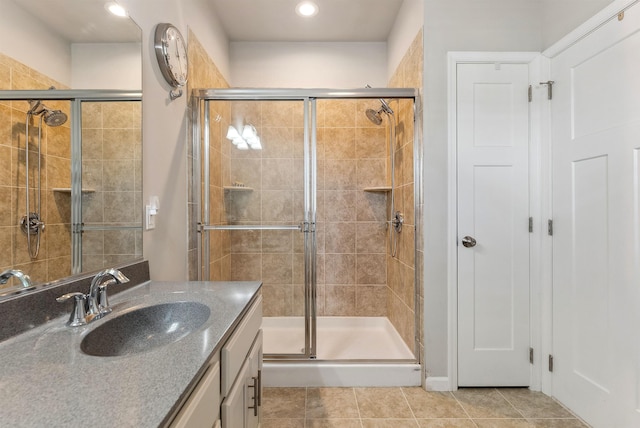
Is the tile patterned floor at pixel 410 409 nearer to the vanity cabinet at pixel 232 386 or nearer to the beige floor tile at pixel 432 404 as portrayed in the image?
the beige floor tile at pixel 432 404

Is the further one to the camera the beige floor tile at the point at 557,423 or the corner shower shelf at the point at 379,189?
the corner shower shelf at the point at 379,189

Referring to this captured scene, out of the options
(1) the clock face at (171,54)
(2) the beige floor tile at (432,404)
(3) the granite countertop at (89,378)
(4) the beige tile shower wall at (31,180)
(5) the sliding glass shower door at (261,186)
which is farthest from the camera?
(5) the sliding glass shower door at (261,186)

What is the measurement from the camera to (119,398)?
0.56 m

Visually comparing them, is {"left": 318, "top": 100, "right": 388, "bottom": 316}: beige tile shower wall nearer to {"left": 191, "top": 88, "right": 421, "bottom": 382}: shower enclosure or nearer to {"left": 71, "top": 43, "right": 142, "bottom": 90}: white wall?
{"left": 191, "top": 88, "right": 421, "bottom": 382}: shower enclosure

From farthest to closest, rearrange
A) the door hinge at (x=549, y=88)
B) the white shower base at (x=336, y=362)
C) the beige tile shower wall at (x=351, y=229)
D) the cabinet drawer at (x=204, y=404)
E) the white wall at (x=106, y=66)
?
the beige tile shower wall at (x=351, y=229) < the white shower base at (x=336, y=362) < the door hinge at (x=549, y=88) < the white wall at (x=106, y=66) < the cabinet drawer at (x=204, y=404)

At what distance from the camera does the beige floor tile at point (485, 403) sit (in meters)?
1.77

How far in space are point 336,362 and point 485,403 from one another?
37.2 inches

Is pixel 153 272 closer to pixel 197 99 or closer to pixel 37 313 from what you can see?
pixel 37 313

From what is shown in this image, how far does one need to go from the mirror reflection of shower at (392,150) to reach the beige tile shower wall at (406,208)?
66 mm

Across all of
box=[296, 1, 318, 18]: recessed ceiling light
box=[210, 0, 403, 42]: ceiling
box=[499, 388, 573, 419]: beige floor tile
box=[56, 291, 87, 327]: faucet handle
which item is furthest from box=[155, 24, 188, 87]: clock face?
box=[499, 388, 573, 419]: beige floor tile

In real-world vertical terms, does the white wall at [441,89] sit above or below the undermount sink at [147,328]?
above

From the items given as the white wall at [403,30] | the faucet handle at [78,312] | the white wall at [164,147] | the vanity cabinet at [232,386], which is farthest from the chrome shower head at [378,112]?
the faucet handle at [78,312]

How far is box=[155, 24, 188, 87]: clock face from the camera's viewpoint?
1.61 meters

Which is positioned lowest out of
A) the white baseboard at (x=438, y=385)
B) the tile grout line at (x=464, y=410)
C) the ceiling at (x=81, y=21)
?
the tile grout line at (x=464, y=410)
